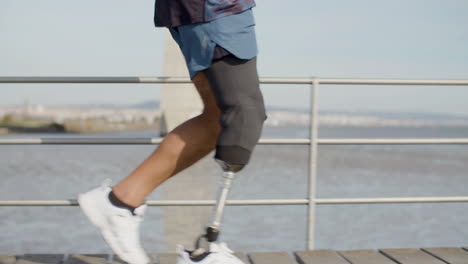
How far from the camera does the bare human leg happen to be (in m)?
1.75

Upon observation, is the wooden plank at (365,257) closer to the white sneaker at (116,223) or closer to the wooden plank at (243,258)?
the wooden plank at (243,258)

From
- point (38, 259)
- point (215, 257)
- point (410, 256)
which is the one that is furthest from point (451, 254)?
point (38, 259)

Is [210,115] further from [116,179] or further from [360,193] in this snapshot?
[360,193]

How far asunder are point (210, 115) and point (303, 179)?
6194 millimetres

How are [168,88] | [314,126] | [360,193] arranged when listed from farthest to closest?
[360,193], [168,88], [314,126]

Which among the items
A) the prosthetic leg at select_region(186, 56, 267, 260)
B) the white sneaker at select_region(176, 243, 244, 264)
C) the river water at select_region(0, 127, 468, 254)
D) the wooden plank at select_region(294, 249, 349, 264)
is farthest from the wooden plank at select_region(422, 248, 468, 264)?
the prosthetic leg at select_region(186, 56, 267, 260)

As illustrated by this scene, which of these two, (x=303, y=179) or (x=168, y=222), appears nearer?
(x=168, y=222)

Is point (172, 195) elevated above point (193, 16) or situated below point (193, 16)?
below

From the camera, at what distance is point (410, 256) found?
7.31ft

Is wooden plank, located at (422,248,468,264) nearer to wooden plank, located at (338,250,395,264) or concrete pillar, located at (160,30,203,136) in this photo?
wooden plank, located at (338,250,395,264)

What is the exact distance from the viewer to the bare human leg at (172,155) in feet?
5.75

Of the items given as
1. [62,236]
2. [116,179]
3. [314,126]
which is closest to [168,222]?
[62,236]

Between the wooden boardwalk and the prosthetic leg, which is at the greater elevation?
the prosthetic leg

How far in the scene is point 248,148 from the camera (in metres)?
1.62
